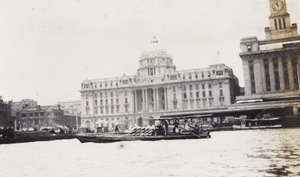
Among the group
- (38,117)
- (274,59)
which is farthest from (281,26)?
(38,117)

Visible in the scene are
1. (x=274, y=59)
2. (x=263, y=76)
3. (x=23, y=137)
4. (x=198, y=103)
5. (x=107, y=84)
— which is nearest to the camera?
(x=23, y=137)

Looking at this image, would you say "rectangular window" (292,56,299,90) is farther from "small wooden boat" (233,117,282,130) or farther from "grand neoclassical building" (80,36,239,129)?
"grand neoclassical building" (80,36,239,129)

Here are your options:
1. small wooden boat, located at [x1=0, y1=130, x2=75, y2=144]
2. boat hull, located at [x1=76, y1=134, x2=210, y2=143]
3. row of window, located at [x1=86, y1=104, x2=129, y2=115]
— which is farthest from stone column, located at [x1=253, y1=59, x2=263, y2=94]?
small wooden boat, located at [x1=0, y1=130, x2=75, y2=144]

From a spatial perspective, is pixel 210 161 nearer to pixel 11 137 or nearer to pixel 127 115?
pixel 11 137

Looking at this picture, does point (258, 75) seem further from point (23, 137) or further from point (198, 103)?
point (23, 137)

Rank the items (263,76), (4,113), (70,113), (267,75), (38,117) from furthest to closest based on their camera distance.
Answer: (70,113), (38,117), (4,113), (263,76), (267,75)
